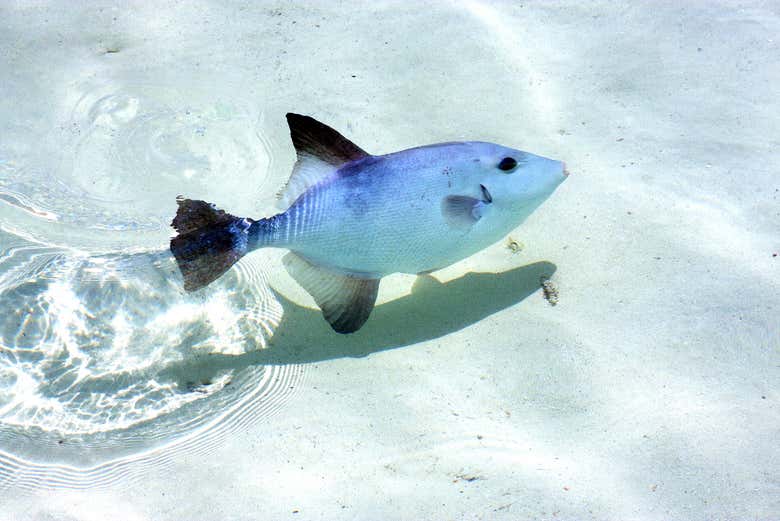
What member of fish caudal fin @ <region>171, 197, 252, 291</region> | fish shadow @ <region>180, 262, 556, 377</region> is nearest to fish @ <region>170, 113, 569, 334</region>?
fish caudal fin @ <region>171, 197, 252, 291</region>

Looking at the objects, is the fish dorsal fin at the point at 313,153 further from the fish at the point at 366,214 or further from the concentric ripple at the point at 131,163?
the concentric ripple at the point at 131,163

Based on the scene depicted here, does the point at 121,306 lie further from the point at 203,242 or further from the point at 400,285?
the point at 400,285

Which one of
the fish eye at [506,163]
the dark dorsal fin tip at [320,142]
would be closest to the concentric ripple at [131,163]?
the dark dorsal fin tip at [320,142]

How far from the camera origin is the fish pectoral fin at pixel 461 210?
2.26m

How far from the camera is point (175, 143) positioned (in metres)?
3.43

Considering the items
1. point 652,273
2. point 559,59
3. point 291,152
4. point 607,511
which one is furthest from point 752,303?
point 291,152

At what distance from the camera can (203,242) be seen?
7.23 feet

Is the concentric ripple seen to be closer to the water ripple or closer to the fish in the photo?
the water ripple

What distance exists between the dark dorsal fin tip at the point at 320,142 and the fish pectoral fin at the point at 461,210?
1.28 ft

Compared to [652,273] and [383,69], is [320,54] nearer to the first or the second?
[383,69]

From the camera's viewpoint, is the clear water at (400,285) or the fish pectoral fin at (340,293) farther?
the fish pectoral fin at (340,293)

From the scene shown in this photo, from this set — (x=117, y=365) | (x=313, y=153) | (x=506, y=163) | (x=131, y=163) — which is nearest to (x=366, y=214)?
(x=313, y=153)

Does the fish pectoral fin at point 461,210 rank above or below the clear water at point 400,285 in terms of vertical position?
above

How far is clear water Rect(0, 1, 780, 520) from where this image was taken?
215cm
